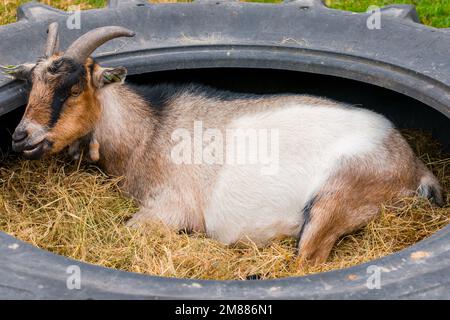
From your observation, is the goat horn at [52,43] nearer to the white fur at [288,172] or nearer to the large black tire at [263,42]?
the large black tire at [263,42]

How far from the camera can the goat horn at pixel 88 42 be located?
3.86m

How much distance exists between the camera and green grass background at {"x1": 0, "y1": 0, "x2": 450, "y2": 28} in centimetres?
656

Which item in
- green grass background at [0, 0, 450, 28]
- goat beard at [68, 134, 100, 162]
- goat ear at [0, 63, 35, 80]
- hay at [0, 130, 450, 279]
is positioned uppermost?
goat ear at [0, 63, 35, 80]

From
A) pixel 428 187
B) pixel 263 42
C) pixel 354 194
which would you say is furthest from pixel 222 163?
pixel 428 187

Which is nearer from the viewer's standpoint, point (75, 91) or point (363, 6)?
point (75, 91)

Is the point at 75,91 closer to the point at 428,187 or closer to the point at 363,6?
the point at 428,187

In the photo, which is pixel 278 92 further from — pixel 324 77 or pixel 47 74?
pixel 47 74

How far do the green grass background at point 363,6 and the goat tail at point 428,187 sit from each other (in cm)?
273

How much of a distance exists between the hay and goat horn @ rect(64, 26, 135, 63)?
0.70 metres

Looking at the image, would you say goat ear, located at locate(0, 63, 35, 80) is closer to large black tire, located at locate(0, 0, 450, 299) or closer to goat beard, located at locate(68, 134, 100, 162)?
large black tire, located at locate(0, 0, 450, 299)

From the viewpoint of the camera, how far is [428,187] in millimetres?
4031

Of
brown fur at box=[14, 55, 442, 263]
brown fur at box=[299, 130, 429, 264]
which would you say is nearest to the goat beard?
brown fur at box=[14, 55, 442, 263]

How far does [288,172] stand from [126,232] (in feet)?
2.85
